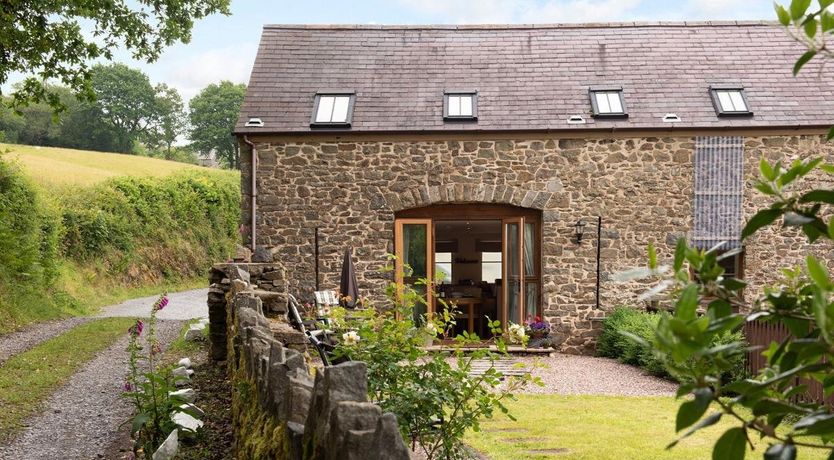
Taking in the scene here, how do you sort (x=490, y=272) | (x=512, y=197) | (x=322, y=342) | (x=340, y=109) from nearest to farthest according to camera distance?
(x=322, y=342) < (x=512, y=197) < (x=340, y=109) < (x=490, y=272)

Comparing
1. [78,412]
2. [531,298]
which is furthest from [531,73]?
[78,412]

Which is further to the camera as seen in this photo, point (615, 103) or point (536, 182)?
point (615, 103)

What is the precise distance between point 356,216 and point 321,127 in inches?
66.0

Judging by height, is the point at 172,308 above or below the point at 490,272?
below

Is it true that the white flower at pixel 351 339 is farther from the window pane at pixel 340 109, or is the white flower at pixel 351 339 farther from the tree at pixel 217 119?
the tree at pixel 217 119

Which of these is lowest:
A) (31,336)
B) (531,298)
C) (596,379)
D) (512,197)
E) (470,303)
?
(596,379)

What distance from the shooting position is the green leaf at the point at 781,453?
4.20 feet

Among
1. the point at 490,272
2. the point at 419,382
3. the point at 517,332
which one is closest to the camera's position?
the point at 419,382

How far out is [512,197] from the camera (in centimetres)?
1499

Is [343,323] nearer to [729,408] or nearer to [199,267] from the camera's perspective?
[729,408]

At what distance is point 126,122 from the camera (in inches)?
2486

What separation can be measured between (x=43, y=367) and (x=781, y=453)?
35.8 feet

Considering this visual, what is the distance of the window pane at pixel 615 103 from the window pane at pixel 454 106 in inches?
108

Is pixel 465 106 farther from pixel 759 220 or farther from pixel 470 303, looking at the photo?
pixel 759 220
